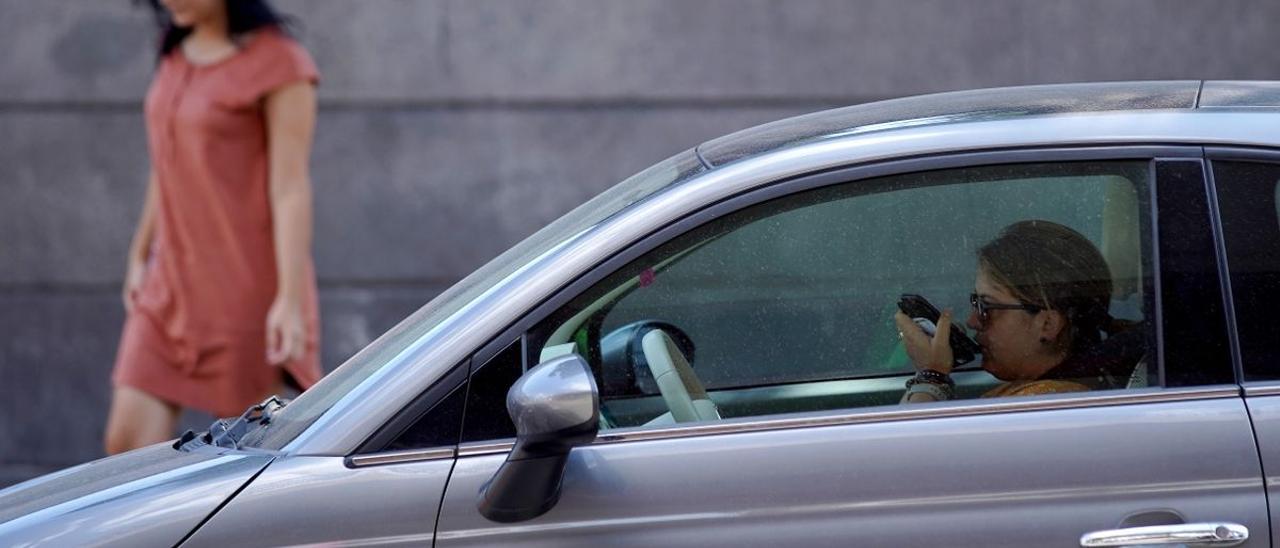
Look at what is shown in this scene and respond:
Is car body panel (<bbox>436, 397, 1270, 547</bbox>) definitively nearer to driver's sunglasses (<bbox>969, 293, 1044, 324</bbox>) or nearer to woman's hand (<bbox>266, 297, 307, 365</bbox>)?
driver's sunglasses (<bbox>969, 293, 1044, 324</bbox>)

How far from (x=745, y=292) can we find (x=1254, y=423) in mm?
791

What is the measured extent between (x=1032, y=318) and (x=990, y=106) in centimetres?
44

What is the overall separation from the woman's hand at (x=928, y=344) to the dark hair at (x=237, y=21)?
2785 millimetres

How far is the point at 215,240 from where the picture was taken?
16.0 ft

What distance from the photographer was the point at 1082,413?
8.47ft

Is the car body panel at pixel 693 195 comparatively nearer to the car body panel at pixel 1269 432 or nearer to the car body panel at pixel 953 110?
the car body panel at pixel 953 110

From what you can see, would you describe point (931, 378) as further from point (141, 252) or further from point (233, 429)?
point (141, 252)

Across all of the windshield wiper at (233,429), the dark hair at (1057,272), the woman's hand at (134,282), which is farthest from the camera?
the woman's hand at (134,282)

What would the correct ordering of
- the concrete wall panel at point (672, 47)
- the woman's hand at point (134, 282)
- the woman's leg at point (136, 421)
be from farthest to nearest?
the concrete wall panel at point (672, 47) < the woman's hand at point (134, 282) < the woman's leg at point (136, 421)

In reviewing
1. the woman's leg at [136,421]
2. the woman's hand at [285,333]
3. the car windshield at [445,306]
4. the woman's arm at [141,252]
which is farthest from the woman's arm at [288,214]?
the car windshield at [445,306]

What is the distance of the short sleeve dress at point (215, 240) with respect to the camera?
15.8ft

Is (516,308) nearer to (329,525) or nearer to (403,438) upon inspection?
(403,438)

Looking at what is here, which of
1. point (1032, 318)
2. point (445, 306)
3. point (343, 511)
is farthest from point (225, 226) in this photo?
point (1032, 318)

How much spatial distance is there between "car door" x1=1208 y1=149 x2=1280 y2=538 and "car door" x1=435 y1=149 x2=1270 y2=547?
31mm
